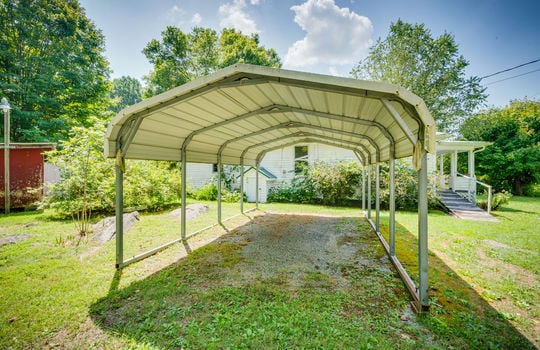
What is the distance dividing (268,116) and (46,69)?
20030 mm

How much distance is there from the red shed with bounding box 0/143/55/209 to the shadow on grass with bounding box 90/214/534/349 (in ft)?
30.3

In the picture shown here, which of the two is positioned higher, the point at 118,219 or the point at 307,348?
the point at 118,219

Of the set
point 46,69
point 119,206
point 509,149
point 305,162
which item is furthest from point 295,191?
point 509,149

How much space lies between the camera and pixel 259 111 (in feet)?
16.2

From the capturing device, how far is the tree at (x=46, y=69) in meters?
15.6

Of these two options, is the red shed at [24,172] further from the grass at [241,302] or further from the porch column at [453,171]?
the porch column at [453,171]

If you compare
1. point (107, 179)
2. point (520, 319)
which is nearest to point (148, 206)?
point (107, 179)

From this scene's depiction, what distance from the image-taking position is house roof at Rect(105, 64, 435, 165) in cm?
287

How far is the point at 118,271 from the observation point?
13.5ft

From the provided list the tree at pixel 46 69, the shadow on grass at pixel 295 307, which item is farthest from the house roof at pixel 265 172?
the tree at pixel 46 69

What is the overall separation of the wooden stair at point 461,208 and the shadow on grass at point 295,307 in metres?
6.32

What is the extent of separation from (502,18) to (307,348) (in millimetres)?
16670

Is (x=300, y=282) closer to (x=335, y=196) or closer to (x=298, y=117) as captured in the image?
(x=298, y=117)

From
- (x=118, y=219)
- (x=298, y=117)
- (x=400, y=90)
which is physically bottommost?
(x=118, y=219)
